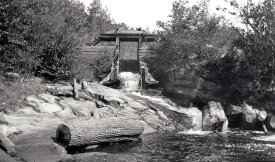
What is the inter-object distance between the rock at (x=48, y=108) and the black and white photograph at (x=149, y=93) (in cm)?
5

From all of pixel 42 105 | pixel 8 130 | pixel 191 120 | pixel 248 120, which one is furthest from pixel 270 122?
pixel 8 130

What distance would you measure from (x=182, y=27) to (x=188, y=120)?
35.9 ft

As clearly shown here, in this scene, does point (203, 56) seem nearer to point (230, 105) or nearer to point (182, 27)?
point (182, 27)

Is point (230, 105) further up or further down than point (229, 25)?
further down

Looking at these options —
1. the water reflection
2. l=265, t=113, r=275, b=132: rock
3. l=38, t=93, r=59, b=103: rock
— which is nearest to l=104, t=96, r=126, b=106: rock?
l=38, t=93, r=59, b=103: rock

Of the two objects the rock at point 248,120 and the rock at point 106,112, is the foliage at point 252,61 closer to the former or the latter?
the rock at point 248,120

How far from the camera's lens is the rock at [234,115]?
1925 cm

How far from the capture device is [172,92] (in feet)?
73.9

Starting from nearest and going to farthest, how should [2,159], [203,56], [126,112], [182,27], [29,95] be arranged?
[2,159]
[29,95]
[126,112]
[203,56]
[182,27]

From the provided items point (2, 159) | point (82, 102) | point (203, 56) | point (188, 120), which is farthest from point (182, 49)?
point (2, 159)

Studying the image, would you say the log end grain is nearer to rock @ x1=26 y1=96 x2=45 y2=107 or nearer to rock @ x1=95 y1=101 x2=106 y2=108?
rock @ x1=26 y1=96 x2=45 y2=107

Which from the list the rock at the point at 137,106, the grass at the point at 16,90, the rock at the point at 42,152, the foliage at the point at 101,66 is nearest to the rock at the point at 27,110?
the grass at the point at 16,90

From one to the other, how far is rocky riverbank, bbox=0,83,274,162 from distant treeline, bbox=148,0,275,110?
305cm

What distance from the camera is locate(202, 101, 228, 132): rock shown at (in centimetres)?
1726
